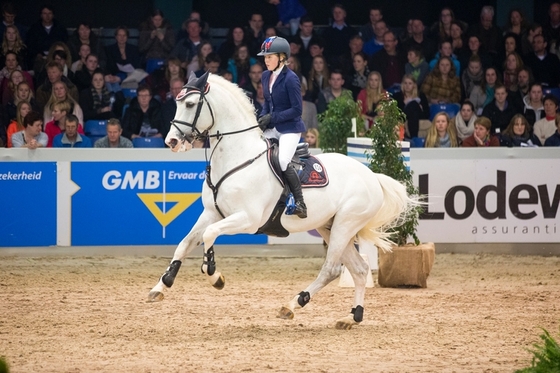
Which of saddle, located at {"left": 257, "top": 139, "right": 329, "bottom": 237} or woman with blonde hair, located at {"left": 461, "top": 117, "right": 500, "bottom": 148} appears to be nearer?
saddle, located at {"left": 257, "top": 139, "right": 329, "bottom": 237}

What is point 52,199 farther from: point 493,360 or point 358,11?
point 358,11

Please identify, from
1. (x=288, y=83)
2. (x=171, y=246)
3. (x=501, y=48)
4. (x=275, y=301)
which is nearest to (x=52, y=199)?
(x=171, y=246)

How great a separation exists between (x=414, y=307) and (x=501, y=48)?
8933 mm

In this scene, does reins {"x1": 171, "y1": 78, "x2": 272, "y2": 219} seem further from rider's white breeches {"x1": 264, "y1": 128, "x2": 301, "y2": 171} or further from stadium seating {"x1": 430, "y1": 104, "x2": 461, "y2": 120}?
stadium seating {"x1": 430, "y1": 104, "x2": 461, "y2": 120}

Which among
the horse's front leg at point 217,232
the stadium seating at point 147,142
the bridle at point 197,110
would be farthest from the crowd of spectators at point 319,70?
the horse's front leg at point 217,232

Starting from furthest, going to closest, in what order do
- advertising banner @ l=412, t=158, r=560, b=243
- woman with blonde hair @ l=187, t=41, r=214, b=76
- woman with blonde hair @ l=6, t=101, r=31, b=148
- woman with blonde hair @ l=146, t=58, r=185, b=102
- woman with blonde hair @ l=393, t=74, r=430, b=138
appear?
woman with blonde hair @ l=187, t=41, r=214, b=76 < woman with blonde hair @ l=146, t=58, r=185, b=102 < woman with blonde hair @ l=393, t=74, r=430, b=138 < woman with blonde hair @ l=6, t=101, r=31, b=148 < advertising banner @ l=412, t=158, r=560, b=243

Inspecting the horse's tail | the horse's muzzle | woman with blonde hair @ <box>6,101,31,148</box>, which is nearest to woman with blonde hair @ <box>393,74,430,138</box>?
the horse's tail

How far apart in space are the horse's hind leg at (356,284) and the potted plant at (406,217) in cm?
220

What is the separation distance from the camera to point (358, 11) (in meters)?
20.0

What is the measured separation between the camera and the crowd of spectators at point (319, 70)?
1524 centimetres

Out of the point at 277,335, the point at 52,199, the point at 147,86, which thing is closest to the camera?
Answer: the point at 277,335

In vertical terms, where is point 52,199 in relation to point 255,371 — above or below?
above

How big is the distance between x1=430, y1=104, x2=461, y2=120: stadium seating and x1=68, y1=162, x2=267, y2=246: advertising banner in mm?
5031

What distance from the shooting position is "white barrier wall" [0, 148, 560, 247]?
43.5 ft
